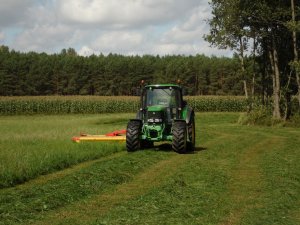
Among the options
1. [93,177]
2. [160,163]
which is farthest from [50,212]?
[160,163]

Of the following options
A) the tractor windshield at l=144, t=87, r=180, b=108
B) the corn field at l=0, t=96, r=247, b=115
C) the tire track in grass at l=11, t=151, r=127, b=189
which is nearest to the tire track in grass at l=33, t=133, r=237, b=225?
the tire track in grass at l=11, t=151, r=127, b=189

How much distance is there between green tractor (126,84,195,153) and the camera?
15953 mm

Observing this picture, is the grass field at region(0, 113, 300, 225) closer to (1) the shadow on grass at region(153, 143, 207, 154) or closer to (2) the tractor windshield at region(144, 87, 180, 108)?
(1) the shadow on grass at region(153, 143, 207, 154)

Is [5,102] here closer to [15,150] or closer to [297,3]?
[297,3]

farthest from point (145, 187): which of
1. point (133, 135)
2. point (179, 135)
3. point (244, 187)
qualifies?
point (133, 135)

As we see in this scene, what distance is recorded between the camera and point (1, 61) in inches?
3516

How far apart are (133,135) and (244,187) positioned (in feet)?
22.6

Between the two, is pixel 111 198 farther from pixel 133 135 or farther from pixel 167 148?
pixel 167 148

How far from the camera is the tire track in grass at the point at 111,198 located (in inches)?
296

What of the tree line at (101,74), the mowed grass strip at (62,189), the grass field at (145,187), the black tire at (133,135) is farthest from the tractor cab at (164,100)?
the tree line at (101,74)

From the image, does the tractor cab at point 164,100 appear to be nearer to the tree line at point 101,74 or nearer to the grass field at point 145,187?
the grass field at point 145,187

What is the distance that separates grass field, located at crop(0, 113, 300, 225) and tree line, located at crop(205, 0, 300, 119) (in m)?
16.3

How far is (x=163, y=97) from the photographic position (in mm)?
17141

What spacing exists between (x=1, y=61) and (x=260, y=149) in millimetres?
79841
